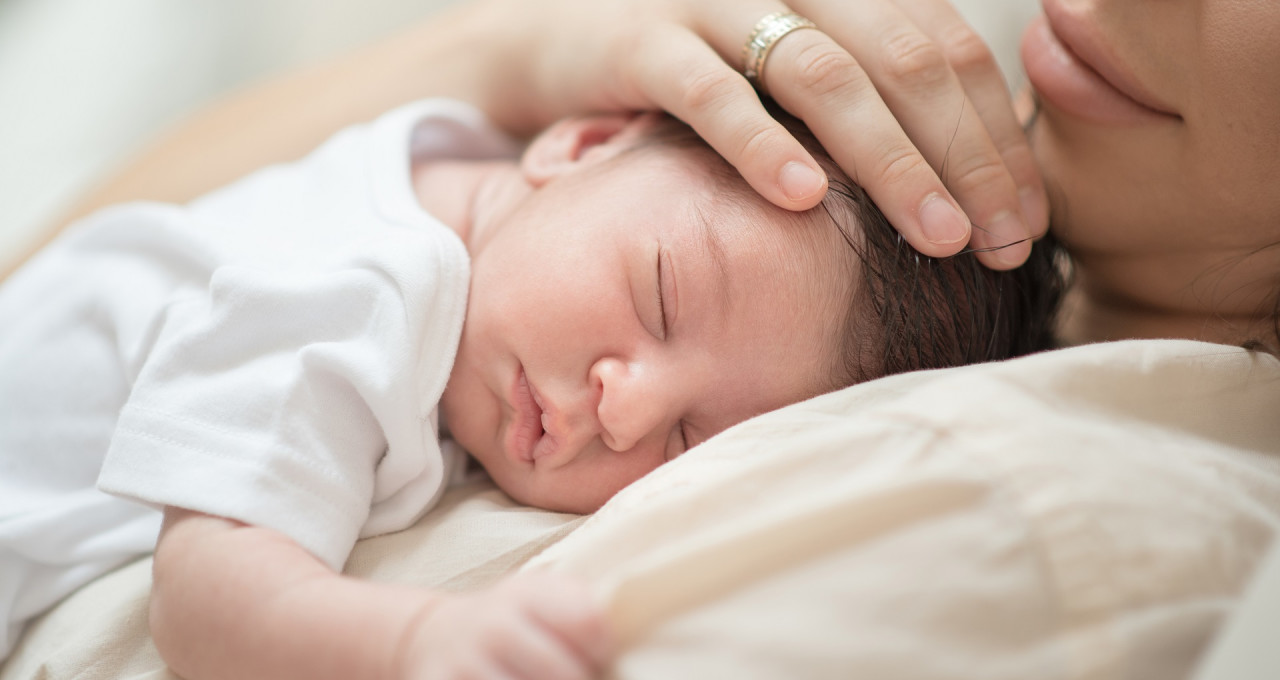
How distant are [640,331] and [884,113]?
0.35 m

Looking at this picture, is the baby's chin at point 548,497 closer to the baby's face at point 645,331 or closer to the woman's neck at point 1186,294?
the baby's face at point 645,331

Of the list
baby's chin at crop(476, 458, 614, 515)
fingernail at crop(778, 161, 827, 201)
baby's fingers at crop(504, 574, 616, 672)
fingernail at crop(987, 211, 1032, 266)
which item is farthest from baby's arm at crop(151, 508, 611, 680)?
fingernail at crop(987, 211, 1032, 266)

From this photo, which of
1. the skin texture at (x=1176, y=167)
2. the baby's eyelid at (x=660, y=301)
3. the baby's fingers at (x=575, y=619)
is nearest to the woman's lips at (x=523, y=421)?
the baby's eyelid at (x=660, y=301)

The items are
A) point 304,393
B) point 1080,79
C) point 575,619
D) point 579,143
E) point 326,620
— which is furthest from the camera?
point 579,143

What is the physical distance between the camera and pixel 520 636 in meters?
0.57

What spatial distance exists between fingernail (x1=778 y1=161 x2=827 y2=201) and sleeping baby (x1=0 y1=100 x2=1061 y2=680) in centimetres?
5

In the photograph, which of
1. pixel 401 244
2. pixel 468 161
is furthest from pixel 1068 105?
pixel 468 161

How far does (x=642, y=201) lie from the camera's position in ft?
3.33

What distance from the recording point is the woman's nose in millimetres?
914

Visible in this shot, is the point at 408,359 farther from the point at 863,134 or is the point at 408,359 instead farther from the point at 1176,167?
the point at 1176,167

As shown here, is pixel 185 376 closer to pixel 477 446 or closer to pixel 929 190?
pixel 477 446

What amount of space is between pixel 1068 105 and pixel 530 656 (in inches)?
33.9

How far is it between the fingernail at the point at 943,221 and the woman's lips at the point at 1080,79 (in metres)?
0.23

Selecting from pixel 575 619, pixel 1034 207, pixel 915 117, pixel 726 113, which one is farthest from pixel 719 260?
pixel 575 619
